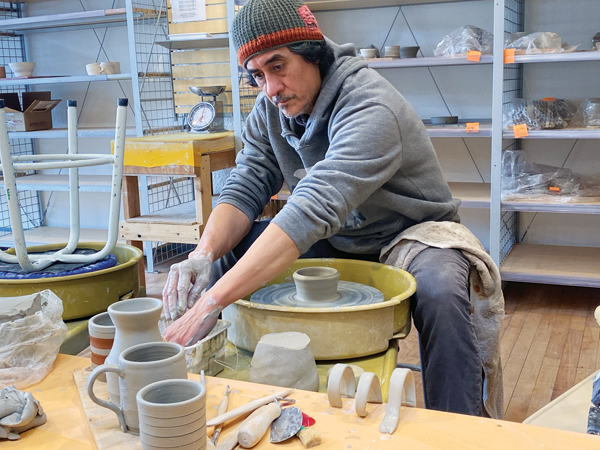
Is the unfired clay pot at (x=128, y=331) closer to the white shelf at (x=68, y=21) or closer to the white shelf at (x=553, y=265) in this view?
the white shelf at (x=553, y=265)

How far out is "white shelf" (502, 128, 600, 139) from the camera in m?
2.83

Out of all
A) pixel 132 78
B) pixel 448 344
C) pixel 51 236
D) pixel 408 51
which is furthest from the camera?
pixel 51 236

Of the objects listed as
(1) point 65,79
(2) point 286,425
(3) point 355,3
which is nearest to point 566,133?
(3) point 355,3

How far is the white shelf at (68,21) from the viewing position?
12.1 feet

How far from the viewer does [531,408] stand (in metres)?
1.99

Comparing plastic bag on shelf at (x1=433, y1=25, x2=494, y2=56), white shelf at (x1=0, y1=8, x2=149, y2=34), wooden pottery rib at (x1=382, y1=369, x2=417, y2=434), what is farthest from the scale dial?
wooden pottery rib at (x1=382, y1=369, x2=417, y2=434)

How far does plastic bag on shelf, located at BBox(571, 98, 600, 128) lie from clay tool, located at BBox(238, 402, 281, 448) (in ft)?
8.63

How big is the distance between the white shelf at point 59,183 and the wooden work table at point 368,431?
10.1ft

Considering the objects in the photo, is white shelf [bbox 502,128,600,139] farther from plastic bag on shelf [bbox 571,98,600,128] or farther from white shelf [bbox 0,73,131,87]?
white shelf [bbox 0,73,131,87]

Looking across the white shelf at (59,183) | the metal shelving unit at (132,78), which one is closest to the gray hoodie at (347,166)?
the metal shelving unit at (132,78)

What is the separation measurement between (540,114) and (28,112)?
3.20 m

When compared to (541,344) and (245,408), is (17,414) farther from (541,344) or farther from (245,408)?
(541,344)

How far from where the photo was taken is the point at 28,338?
115 cm

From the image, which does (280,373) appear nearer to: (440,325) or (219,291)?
(219,291)
